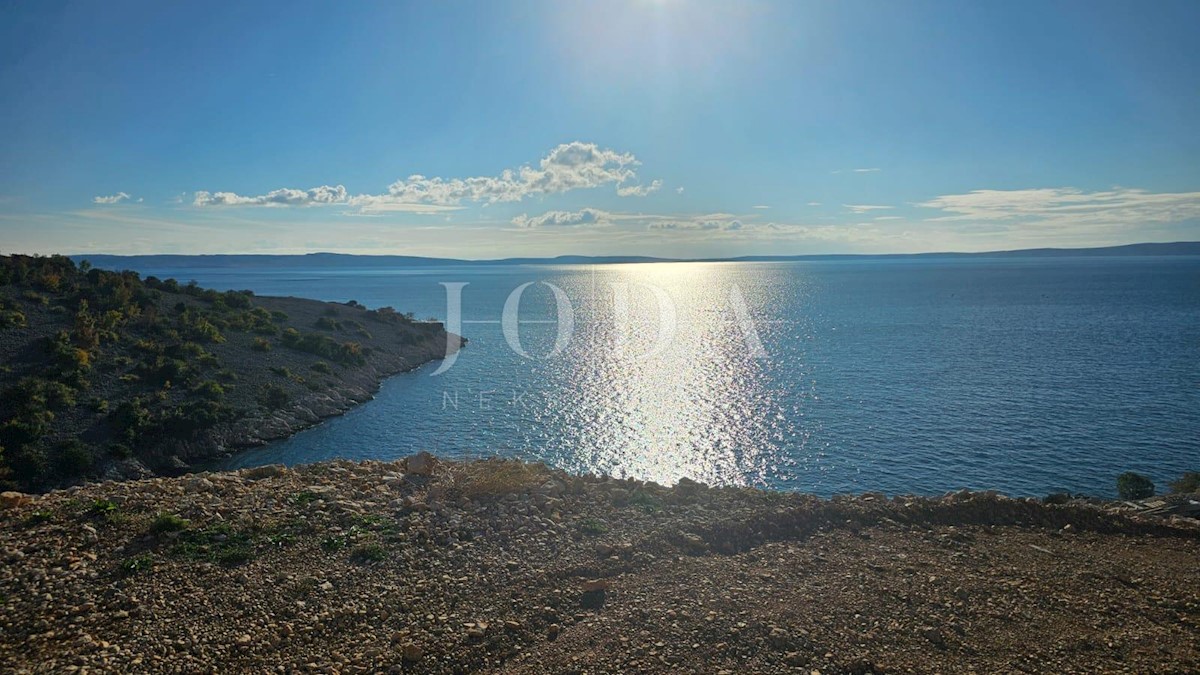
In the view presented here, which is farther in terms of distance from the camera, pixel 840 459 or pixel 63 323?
pixel 63 323

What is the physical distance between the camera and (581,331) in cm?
9819

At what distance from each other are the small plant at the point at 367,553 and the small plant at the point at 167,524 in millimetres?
4090

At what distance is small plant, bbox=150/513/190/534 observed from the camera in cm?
1386

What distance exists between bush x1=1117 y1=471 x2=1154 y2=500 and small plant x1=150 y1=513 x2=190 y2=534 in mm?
36267

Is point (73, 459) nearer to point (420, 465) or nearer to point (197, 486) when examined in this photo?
point (197, 486)

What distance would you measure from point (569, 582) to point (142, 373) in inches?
1653

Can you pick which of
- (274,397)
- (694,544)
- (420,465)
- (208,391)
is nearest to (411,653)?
(694,544)

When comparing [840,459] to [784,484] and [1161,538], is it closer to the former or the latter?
[784,484]

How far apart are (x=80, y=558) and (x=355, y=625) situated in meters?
6.51

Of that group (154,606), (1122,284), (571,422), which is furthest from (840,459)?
(1122,284)

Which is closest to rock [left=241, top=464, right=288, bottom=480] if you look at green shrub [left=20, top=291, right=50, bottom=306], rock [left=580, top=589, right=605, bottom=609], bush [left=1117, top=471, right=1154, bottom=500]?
rock [left=580, top=589, right=605, bottom=609]

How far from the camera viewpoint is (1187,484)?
27422 mm

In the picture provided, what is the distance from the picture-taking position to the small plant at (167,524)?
13.9 m

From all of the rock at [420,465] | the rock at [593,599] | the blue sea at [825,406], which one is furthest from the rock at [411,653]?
the blue sea at [825,406]
